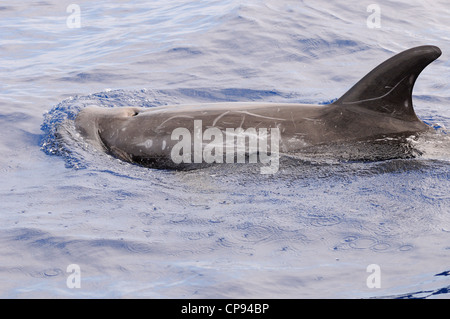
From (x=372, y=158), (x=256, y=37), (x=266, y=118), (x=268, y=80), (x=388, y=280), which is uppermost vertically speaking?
(x=256, y=37)

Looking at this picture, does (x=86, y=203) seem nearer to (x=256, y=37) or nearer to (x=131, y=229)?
(x=131, y=229)

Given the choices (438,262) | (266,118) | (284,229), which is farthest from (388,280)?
(266,118)

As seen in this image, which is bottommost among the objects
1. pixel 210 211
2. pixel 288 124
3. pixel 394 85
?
pixel 210 211

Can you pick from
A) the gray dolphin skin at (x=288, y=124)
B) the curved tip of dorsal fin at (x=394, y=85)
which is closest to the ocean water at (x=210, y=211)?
the gray dolphin skin at (x=288, y=124)

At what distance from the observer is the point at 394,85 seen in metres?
7.64

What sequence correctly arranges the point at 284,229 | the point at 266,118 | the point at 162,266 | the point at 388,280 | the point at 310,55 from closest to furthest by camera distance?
1. the point at 388,280
2. the point at 162,266
3. the point at 284,229
4. the point at 266,118
5. the point at 310,55

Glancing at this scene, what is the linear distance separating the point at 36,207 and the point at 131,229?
1.37 meters

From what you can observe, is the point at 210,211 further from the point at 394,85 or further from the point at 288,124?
the point at 394,85

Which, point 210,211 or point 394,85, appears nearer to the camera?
point 210,211

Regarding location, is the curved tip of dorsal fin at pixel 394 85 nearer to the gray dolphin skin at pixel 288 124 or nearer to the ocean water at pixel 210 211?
the gray dolphin skin at pixel 288 124

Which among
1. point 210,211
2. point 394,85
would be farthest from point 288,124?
point 210,211

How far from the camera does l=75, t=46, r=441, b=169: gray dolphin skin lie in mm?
7680

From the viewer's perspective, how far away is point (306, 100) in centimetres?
1175

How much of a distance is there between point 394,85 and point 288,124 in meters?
1.35
